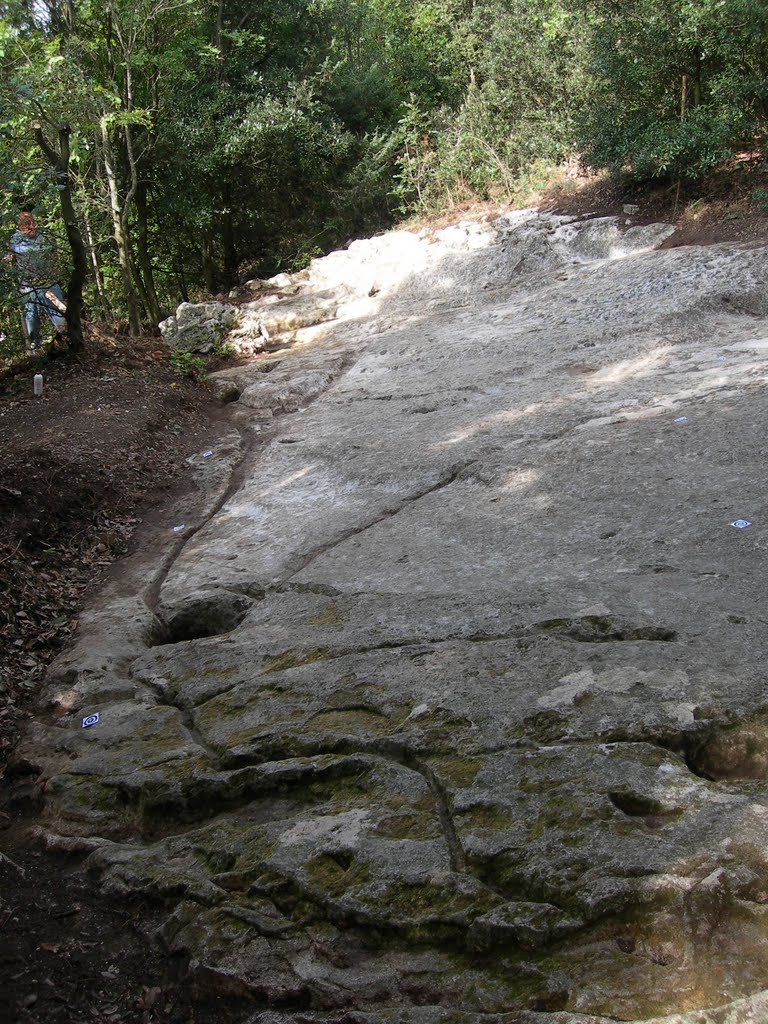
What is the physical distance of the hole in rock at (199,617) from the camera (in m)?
4.89

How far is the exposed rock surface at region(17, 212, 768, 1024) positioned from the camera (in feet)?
7.63

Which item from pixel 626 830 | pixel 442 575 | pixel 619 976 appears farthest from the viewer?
pixel 442 575

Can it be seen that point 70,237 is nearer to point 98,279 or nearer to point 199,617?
point 98,279

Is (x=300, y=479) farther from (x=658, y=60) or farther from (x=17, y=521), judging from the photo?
(x=658, y=60)

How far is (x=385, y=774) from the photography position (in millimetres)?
3070

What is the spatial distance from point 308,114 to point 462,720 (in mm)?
13907

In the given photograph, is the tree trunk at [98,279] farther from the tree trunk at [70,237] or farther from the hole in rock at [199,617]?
the hole in rock at [199,617]

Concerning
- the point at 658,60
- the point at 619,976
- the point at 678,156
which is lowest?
the point at 619,976

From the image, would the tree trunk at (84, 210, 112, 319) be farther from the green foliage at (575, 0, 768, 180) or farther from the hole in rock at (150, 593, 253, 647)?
the hole in rock at (150, 593, 253, 647)

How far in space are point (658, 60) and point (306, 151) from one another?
249 inches

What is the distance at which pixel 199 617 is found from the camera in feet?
16.2

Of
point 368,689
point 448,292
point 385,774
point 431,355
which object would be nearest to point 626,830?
point 385,774

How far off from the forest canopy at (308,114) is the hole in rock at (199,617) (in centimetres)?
439

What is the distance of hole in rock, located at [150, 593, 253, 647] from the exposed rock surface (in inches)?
0.6
